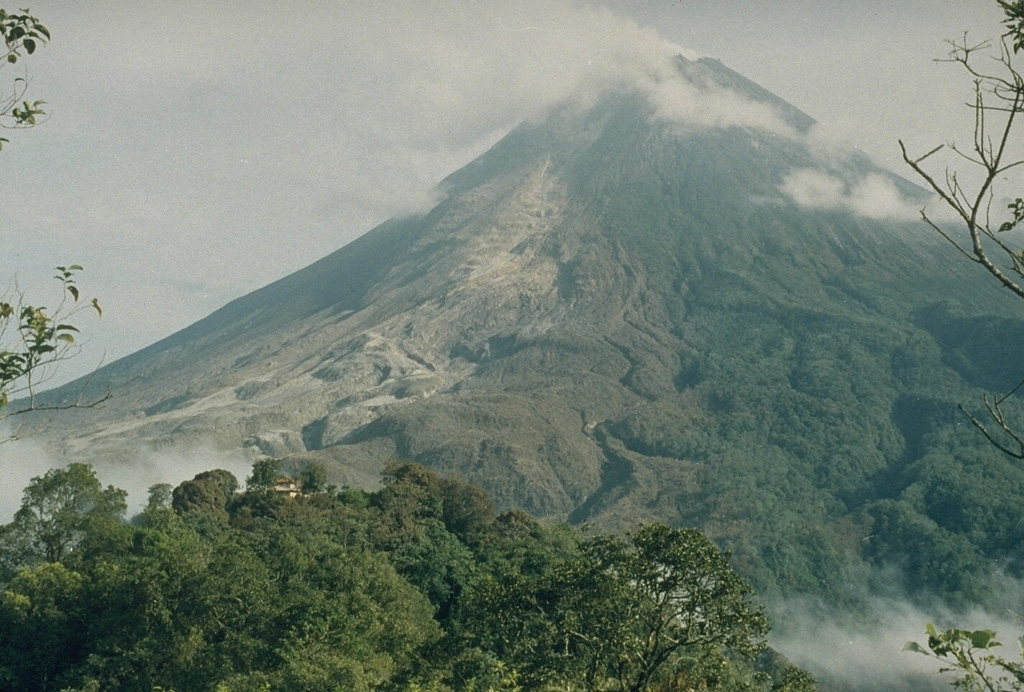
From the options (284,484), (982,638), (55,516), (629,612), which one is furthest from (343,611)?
(284,484)

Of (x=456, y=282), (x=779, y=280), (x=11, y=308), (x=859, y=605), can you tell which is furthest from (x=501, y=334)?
(x=11, y=308)

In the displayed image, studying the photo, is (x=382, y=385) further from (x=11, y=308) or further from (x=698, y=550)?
(x=11, y=308)

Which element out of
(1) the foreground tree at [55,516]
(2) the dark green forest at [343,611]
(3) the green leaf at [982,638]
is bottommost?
(2) the dark green forest at [343,611]

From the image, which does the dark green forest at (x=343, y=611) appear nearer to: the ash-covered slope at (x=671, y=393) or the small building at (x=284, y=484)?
the small building at (x=284, y=484)

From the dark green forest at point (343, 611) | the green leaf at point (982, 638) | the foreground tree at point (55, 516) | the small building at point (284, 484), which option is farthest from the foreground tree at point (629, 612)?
the small building at point (284, 484)

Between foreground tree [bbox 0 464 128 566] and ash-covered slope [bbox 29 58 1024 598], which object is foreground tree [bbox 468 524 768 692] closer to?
foreground tree [bbox 0 464 128 566]

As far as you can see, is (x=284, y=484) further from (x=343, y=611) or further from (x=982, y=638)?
(x=982, y=638)

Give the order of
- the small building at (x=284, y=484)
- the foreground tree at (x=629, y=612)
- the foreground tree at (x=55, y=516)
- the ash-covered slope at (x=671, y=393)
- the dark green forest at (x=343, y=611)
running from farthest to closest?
1. the ash-covered slope at (x=671, y=393)
2. the small building at (x=284, y=484)
3. the foreground tree at (x=55, y=516)
4. the dark green forest at (x=343, y=611)
5. the foreground tree at (x=629, y=612)

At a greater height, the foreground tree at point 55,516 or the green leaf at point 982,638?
the foreground tree at point 55,516
